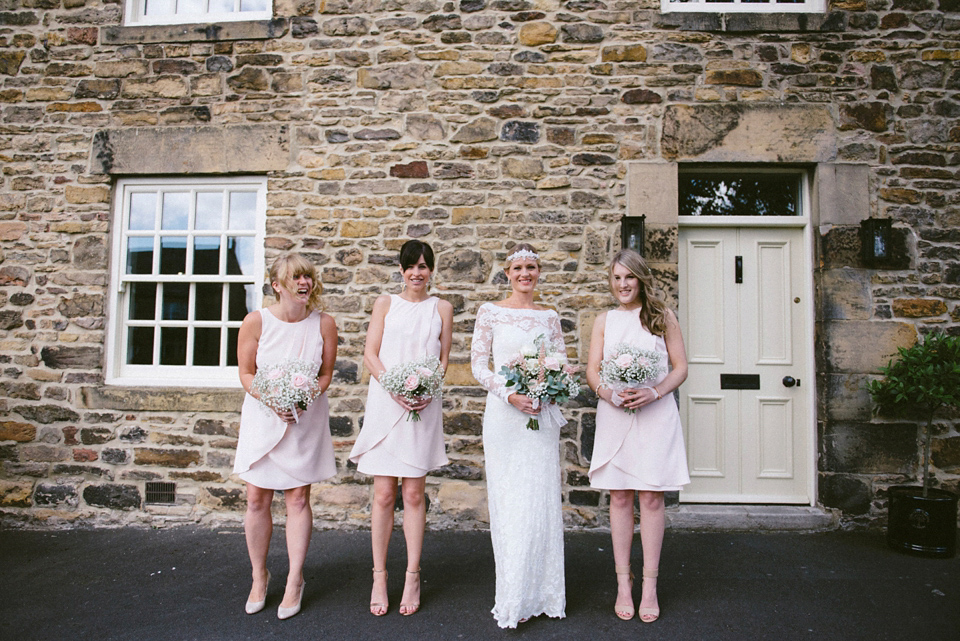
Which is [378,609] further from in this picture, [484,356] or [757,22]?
[757,22]

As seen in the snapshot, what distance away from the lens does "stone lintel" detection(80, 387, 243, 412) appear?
15.2 ft

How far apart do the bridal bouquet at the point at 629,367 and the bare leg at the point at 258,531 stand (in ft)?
6.88

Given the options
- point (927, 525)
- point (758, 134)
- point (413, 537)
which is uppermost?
point (758, 134)

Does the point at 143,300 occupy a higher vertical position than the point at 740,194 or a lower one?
lower

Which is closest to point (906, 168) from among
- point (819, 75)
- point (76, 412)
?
point (819, 75)

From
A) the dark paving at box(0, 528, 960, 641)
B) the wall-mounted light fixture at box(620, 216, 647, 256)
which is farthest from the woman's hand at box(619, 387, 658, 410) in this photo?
the wall-mounted light fixture at box(620, 216, 647, 256)

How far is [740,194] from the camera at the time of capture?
4.85m

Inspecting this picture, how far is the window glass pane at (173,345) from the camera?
4.91m

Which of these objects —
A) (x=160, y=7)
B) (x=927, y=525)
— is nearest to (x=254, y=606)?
(x=927, y=525)

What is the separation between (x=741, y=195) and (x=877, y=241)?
1.12 m

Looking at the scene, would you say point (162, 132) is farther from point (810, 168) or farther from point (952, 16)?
point (952, 16)

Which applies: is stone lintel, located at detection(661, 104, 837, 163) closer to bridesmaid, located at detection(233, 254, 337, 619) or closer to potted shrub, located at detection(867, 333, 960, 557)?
potted shrub, located at detection(867, 333, 960, 557)

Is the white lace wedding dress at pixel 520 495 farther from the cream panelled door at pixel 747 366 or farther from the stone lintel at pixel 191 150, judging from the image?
the stone lintel at pixel 191 150

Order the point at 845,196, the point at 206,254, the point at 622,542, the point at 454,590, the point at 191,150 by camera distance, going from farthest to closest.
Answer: the point at 206,254 → the point at 191,150 → the point at 845,196 → the point at 454,590 → the point at 622,542
